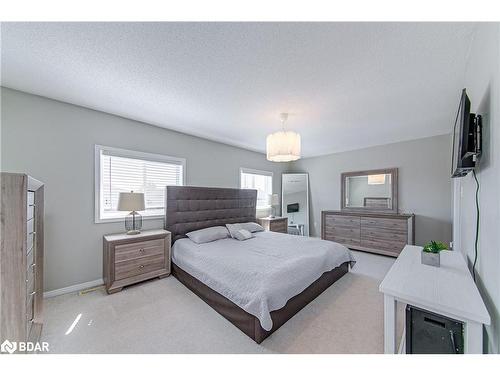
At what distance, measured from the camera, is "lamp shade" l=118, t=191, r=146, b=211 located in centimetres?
257

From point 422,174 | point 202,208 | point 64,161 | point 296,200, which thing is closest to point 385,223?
point 422,174

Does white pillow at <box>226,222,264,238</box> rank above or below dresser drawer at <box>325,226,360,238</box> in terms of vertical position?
above

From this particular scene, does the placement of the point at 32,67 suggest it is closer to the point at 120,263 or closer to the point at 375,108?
the point at 120,263

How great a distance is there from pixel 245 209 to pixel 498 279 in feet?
12.0

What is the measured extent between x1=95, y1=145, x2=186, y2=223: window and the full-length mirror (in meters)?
3.28

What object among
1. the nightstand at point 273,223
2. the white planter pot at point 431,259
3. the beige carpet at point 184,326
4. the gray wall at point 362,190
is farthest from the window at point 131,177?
the gray wall at point 362,190

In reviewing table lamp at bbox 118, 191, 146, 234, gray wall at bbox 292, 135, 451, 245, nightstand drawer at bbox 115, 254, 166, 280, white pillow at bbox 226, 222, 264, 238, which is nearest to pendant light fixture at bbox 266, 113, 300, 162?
white pillow at bbox 226, 222, 264, 238

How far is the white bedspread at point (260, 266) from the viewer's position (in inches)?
65.6

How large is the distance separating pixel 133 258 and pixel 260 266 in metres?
1.76

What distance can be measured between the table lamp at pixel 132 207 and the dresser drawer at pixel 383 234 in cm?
433

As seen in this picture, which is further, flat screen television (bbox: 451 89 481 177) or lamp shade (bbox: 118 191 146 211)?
lamp shade (bbox: 118 191 146 211)

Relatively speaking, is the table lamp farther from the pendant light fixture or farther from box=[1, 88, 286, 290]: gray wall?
the pendant light fixture

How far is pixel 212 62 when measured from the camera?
163 cm
